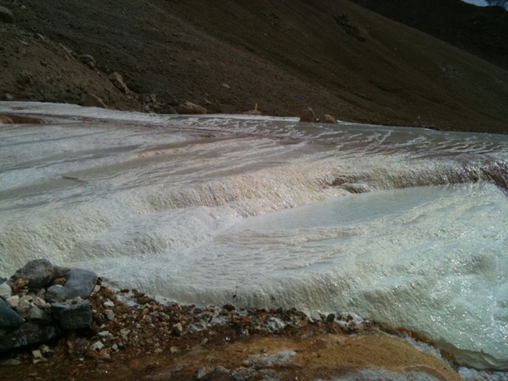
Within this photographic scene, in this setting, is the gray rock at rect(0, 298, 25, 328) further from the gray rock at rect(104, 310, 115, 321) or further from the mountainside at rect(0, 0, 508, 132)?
the mountainside at rect(0, 0, 508, 132)

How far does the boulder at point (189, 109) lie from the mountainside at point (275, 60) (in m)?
0.41

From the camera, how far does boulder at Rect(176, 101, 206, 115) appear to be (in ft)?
50.8

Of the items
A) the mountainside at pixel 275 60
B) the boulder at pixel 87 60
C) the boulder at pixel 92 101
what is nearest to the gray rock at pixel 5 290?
the mountainside at pixel 275 60

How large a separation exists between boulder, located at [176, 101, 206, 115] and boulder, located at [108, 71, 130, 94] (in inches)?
59.4

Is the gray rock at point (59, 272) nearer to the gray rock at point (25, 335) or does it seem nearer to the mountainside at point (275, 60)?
the gray rock at point (25, 335)

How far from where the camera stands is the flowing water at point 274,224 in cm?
461

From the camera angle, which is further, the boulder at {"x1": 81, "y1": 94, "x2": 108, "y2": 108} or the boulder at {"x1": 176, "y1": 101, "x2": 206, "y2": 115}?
the boulder at {"x1": 176, "y1": 101, "x2": 206, "y2": 115}

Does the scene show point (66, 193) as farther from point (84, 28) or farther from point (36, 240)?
point (84, 28)

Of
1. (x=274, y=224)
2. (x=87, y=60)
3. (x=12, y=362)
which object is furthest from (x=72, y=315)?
(x=87, y=60)

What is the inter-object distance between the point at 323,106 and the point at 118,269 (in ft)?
55.8

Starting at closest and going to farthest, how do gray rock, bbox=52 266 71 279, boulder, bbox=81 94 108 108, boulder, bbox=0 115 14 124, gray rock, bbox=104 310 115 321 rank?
gray rock, bbox=104 310 115 321
gray rock, bbox=52 266 71 279
boulder, bbox=0 115 14 124
boulder, bbox=81 94 108 108

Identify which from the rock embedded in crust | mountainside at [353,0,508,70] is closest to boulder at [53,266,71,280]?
the rock embedded in crust

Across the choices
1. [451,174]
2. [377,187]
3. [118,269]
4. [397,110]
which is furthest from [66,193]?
[397,110]

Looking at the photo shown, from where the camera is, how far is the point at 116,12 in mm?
20578
